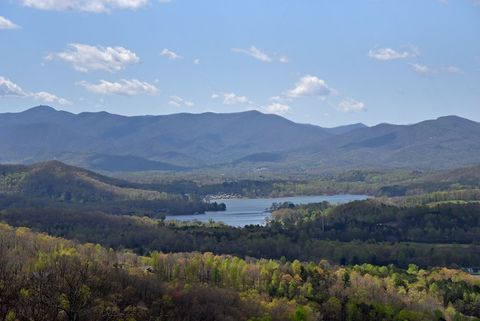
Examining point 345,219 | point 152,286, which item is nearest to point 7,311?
point 152,286

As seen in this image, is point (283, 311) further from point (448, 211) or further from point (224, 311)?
point (448, 211)

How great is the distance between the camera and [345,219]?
15900cm

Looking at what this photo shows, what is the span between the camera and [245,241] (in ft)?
407

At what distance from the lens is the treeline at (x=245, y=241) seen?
380ft

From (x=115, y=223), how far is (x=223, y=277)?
205ft

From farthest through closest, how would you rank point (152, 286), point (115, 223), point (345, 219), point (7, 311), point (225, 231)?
point (345, 219) → point (115, 223) → point (225, 231) → point (152, 286) → point (7, 311)

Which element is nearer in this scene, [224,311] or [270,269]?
[224,311]

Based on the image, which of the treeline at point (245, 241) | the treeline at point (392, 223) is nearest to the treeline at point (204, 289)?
the treeline at point (245, 241)

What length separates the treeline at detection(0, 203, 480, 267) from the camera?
115956mm

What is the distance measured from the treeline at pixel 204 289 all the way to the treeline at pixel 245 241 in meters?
12.0

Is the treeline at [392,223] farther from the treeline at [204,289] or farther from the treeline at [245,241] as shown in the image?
the treeline at [204,289]

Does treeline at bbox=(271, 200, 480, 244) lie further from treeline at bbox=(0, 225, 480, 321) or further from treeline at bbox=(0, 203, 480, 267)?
treeline at bbox=(0, 225, 480, 321)

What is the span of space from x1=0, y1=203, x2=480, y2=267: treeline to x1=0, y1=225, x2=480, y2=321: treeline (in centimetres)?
1201

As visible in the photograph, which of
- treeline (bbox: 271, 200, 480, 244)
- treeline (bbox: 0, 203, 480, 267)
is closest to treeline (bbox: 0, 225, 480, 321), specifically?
treeline (bbox: 0, 203, 480, 267)
